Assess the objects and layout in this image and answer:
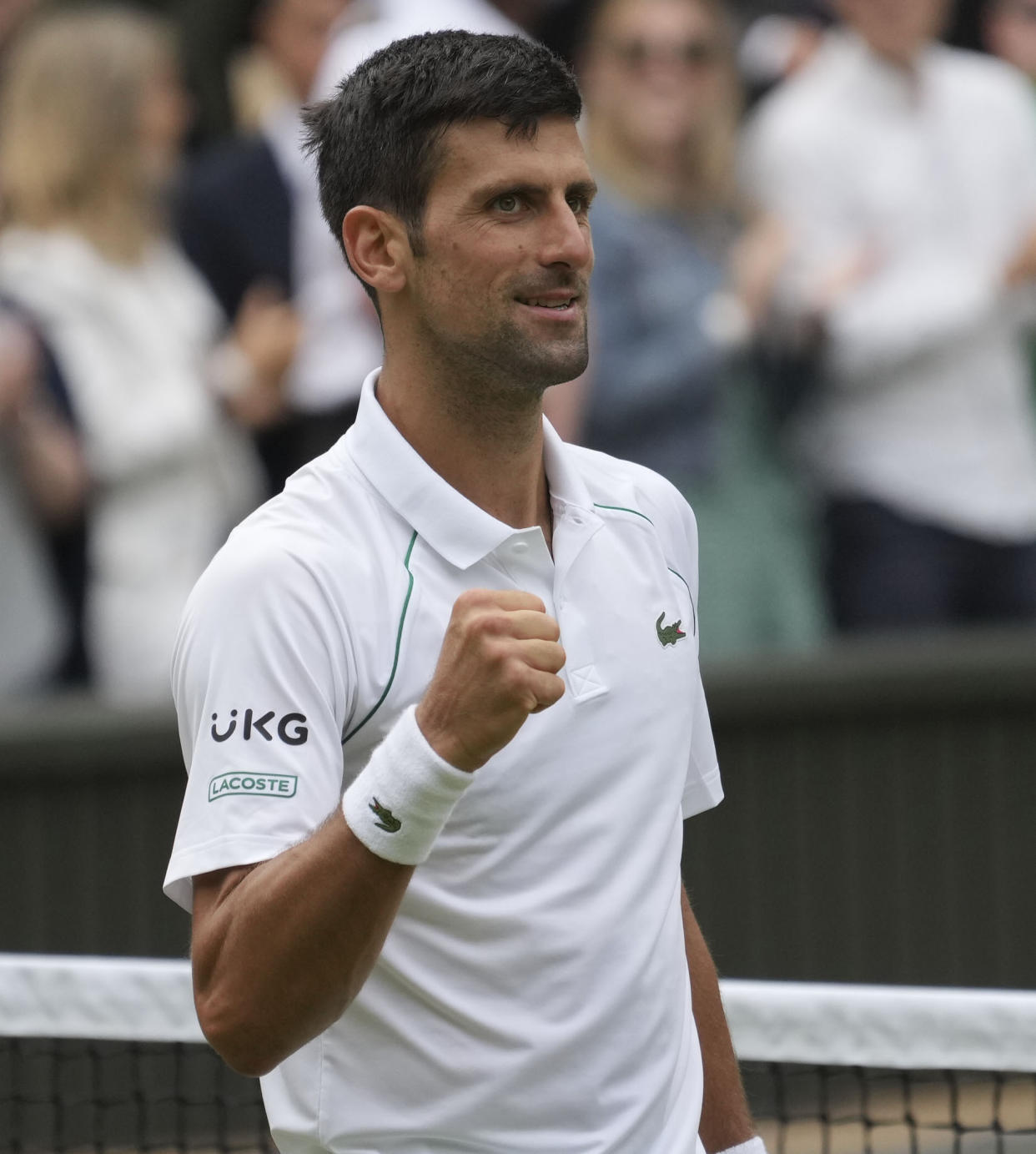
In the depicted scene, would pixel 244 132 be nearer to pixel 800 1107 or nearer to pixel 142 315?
pixel 142 315

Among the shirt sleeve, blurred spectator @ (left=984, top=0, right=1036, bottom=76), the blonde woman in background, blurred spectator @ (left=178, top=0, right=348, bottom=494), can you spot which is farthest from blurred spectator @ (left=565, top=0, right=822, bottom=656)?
the shirt sleeve

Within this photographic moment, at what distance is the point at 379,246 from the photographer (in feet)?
8.70

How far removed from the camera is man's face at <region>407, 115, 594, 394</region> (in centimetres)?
254

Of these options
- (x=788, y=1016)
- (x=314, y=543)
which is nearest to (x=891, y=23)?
(x=788, y=1016)

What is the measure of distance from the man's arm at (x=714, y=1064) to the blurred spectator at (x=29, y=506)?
328 cm

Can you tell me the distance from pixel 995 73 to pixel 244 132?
2476mm

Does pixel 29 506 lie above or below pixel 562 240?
below

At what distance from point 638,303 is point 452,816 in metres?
3.98

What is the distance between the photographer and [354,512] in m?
2.56

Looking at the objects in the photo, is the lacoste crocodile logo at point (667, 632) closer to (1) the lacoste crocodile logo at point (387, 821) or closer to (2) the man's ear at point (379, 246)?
(2) the man's ear at point (379, 246)

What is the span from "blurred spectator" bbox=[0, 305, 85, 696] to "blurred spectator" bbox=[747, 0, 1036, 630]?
2.27 metres

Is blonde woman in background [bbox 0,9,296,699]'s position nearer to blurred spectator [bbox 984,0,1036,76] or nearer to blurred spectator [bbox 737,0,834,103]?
blurred spectator [bbox 737,0,834,103]

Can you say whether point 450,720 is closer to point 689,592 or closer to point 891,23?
point 689,592

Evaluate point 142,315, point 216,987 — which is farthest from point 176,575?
point 216,987
